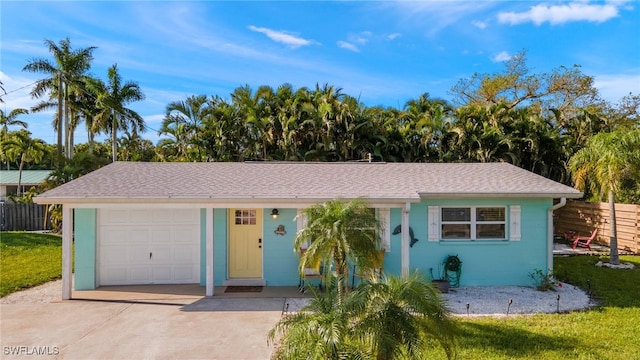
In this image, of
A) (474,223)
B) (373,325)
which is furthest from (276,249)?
(373,325)

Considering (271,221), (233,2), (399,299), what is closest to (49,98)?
(233,2)

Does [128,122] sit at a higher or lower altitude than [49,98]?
lower

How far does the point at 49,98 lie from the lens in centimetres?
2783

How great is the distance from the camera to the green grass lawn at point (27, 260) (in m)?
9.74

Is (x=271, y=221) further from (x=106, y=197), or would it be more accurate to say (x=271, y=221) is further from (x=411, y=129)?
(x=411, y=129)

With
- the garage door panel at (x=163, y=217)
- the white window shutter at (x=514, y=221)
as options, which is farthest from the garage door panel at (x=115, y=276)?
the white window shutter at (x=514, y=221)

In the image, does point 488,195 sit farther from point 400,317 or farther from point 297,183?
point 400,317

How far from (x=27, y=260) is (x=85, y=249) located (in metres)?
5.07

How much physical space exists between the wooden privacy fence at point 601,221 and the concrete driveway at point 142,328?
13.3 meters

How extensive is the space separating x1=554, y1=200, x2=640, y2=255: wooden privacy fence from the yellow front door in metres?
12.5

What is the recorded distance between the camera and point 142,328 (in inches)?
258

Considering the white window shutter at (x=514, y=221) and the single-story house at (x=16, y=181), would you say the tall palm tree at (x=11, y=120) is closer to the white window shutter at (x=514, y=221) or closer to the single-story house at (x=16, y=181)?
the single-story house at (x=16, y=181)

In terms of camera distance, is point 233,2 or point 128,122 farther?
point 128,122

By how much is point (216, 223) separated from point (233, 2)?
5.94m
